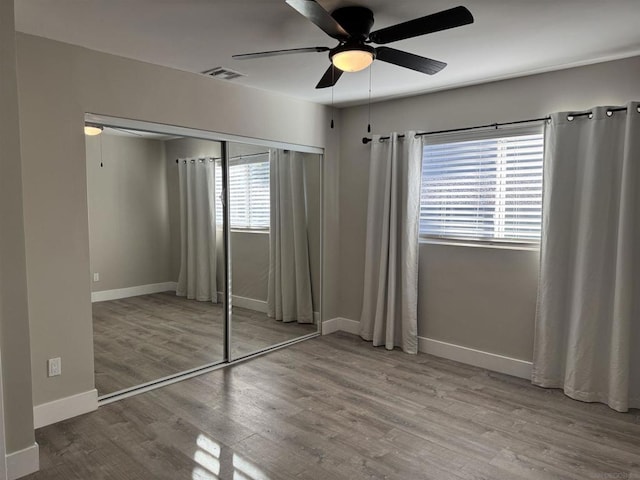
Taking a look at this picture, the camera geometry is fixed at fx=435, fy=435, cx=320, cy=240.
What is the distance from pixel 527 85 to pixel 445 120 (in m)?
0.76

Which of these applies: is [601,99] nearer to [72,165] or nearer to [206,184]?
[206,184]

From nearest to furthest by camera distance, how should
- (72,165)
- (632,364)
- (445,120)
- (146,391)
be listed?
(72,165), (632,364), (146,391), (445,120)

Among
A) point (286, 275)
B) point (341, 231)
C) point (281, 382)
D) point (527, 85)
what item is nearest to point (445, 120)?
point (527, 85)

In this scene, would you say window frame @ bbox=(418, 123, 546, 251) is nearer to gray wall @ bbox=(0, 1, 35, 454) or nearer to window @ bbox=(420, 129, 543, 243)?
window @ bbox=(420, 129, 543, 243)

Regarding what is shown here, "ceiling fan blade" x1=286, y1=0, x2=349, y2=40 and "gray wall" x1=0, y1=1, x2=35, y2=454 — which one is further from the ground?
"ceiling fan blade" x1=286, y1=0, x2=349, y2=40

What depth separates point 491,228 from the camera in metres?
3.96

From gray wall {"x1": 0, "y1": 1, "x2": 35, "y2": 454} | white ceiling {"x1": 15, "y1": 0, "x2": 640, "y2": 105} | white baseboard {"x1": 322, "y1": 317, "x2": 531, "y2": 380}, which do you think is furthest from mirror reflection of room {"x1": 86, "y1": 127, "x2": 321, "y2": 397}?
white baseboard {"x1": 322, "y1": 317, "x2": 531, "y2": 380}

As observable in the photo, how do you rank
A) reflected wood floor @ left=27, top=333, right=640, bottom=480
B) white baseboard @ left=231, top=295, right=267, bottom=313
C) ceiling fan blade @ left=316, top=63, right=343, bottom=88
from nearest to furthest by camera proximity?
reflected wood floor @ left=27, top=333, right=640, bottom=480
ceiling fan blade @ left=316, top=63, right=343, bottom=88
white baseboard @ left=231, top=295, right=267, bottom=313

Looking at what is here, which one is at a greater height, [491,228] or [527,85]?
[527,85]

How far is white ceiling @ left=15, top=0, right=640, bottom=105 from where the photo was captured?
2.37 metres

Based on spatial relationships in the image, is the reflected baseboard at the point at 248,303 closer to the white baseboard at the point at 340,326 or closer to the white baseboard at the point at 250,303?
the white baseboard at the point at 250,303

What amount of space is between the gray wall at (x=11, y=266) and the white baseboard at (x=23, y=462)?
0.03 meters

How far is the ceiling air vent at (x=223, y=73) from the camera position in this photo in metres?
3.50

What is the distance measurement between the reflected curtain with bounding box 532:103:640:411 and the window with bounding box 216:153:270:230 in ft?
8.15
